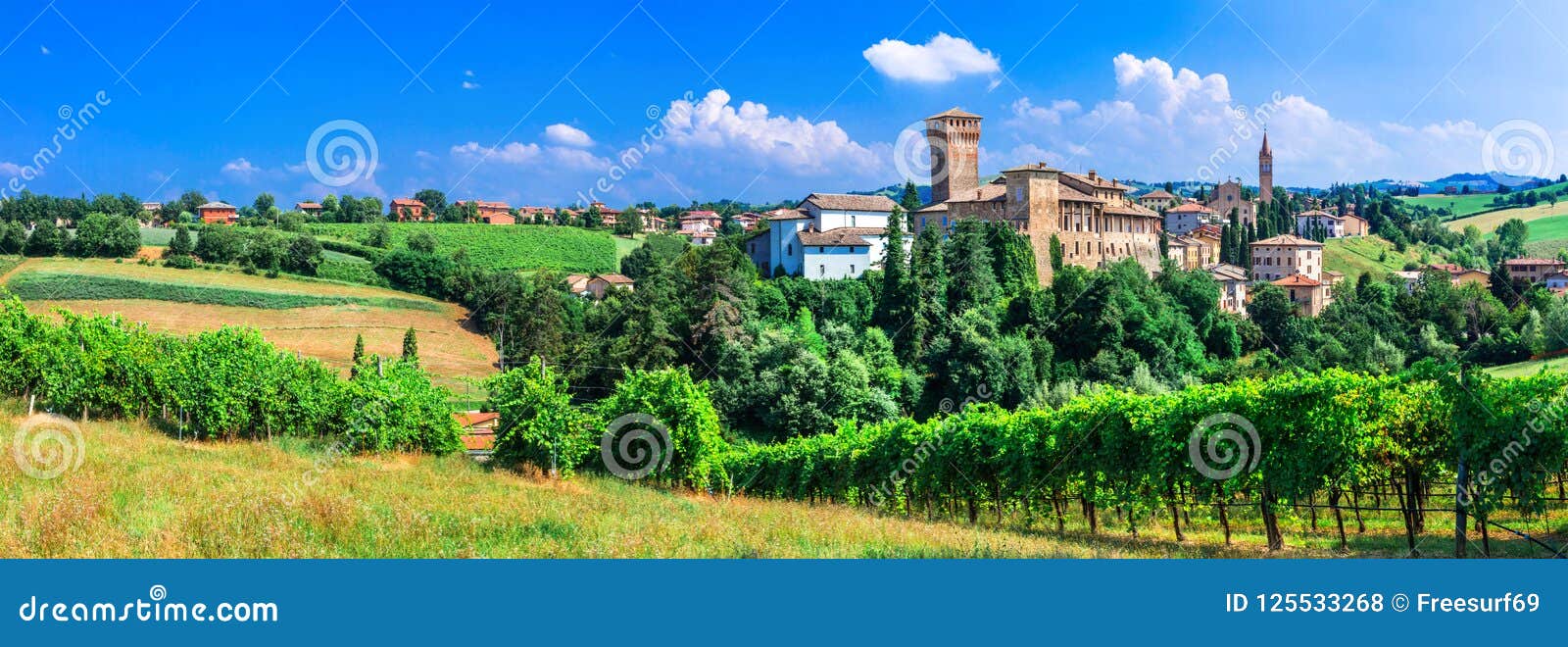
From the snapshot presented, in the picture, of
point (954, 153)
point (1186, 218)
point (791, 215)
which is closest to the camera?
→ point (791, 215)

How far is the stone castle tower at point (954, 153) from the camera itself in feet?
266

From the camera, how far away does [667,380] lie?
92.5 feet

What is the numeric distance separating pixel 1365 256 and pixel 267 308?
110 metres

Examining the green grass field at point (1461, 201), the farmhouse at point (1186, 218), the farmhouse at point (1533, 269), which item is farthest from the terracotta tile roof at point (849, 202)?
the green grass field at point (1461, 201)

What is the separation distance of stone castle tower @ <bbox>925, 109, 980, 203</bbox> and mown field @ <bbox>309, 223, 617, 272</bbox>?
31.9 m

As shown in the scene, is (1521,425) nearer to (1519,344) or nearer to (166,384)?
(166,384)

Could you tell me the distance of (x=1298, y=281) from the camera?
298 feet

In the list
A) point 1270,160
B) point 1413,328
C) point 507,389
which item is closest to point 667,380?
point 507,389

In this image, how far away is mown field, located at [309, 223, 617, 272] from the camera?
322ft

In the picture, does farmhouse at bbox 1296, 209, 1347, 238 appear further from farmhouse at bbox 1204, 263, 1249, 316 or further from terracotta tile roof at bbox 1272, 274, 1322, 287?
farmhouse at bbox 1204, 263, 1249, 316

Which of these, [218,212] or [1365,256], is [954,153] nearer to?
[1365,256]
